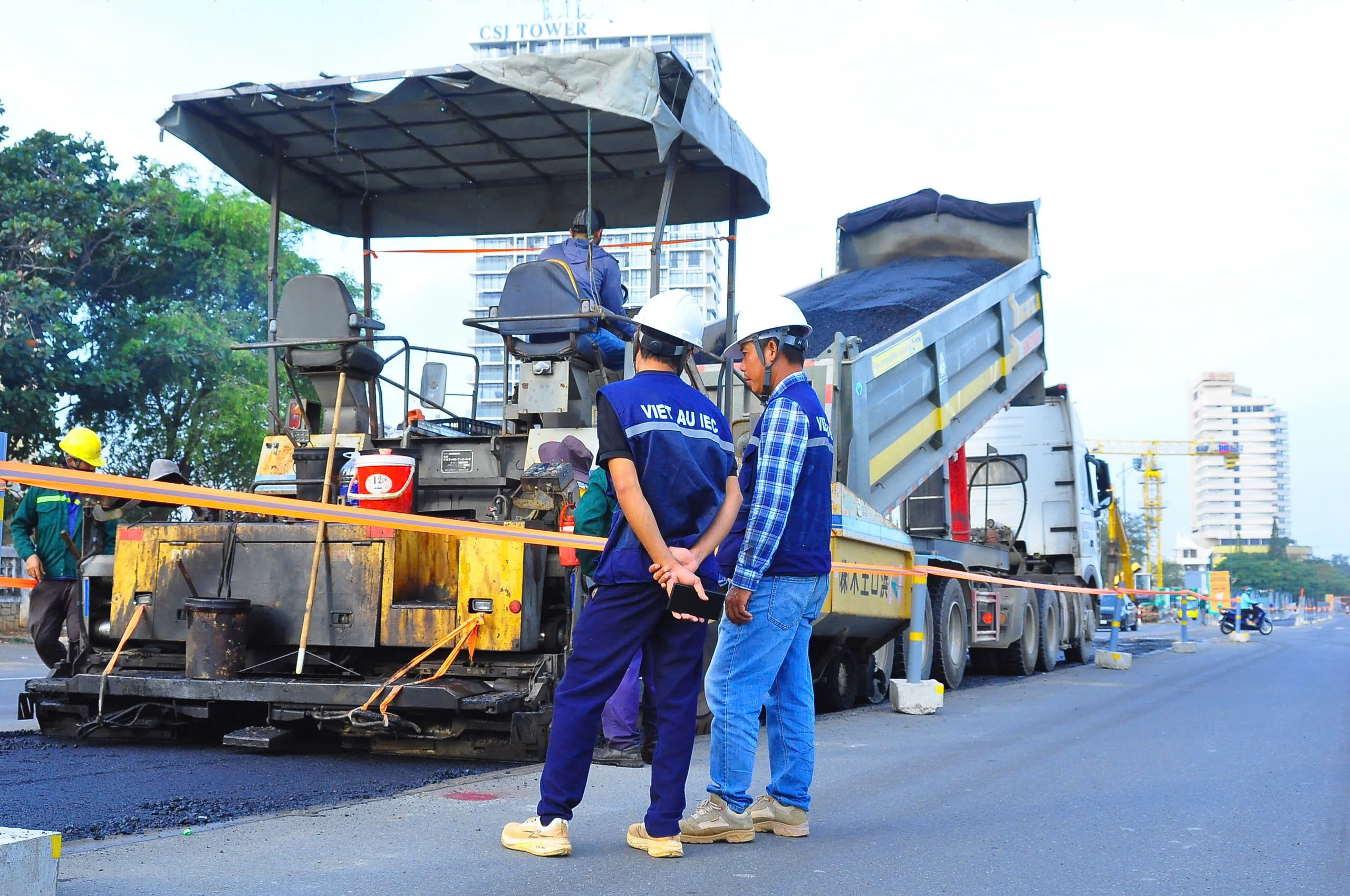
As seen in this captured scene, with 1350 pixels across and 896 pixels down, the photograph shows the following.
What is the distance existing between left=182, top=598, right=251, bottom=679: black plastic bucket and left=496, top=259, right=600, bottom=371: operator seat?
80.8 inches

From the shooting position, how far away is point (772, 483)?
4.21 metres

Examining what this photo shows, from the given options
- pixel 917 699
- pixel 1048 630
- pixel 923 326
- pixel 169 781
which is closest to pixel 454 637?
pixel 169 781

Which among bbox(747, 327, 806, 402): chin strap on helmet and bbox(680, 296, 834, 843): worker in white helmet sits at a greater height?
bbox(747, 327, 806, 402): chin strap on helmet

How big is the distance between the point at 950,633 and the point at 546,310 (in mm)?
6072

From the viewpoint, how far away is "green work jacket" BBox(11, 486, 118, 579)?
771 cm

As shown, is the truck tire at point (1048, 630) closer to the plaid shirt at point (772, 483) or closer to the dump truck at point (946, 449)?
the dump truck at point (946, 449)

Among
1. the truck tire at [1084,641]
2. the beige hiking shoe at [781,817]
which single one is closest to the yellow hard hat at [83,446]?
the beige hiking shoe at [781,817]

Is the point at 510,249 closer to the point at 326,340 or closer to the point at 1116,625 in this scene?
the point at 326,340

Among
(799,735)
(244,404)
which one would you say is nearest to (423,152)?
(799,735)

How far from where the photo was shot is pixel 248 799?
476 centimetres

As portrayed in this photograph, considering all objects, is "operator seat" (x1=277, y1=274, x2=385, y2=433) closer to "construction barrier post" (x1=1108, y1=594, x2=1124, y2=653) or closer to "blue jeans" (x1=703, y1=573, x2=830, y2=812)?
"blue jeans" (x1=703, y1=573, x2=830, y2=812)

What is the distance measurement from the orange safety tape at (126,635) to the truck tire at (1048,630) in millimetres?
10559

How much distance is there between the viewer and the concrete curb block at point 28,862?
9.20 ft

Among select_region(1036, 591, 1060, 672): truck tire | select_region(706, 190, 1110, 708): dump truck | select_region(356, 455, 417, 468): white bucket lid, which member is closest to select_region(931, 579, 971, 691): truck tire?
select_region(706, 190, 1110, 708): dump truck
